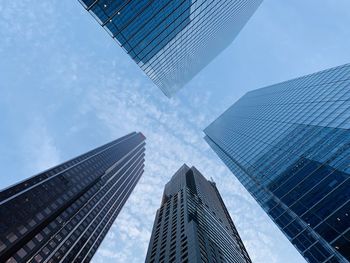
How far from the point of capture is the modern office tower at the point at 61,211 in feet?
215

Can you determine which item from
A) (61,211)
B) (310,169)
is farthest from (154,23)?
(61,211)

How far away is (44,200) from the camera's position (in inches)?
3167

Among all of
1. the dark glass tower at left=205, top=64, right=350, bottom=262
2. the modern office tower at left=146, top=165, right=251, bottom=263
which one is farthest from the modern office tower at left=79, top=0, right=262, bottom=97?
the modern office tower at left=146, top=165, right=251, bottom=263

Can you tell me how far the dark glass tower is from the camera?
102 ft

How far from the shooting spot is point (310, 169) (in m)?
39.0

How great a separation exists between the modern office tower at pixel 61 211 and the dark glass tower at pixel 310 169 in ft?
173

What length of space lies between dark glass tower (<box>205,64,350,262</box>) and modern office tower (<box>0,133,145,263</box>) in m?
52.6

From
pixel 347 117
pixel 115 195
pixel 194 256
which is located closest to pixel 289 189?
pixel 347 117

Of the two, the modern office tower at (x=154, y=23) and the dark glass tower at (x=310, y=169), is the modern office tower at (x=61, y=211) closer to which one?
the modern office tower at (x=154, y=23)

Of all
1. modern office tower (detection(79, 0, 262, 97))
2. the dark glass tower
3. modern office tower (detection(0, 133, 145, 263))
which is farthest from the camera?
modern office tower (detection(0, 133, 145, 263))

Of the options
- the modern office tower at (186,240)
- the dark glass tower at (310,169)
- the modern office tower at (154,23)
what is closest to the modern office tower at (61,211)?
the modern office tower at (186,240)

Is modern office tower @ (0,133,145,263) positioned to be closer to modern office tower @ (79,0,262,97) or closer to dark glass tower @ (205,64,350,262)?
modern office tower @ (79,0,262,97)

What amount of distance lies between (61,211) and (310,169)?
74.5m

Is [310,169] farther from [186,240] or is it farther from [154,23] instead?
[154,23]
